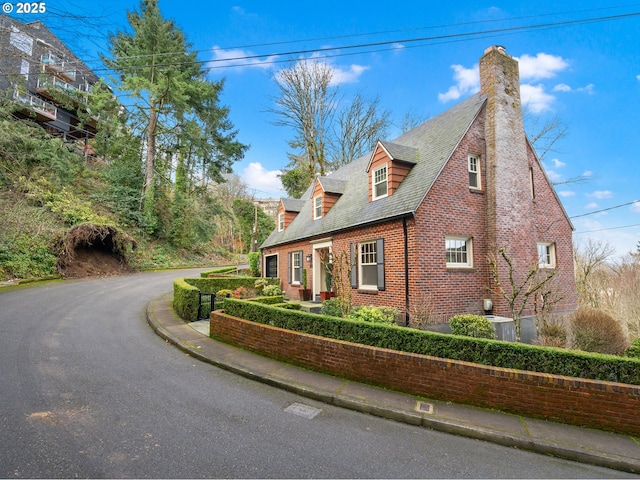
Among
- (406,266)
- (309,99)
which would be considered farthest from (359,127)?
(406,266)

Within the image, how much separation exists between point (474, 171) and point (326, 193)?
6.33 metres

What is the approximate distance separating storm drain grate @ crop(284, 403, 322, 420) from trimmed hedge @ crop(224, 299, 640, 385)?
1.49 metres

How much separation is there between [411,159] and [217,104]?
2387 cm

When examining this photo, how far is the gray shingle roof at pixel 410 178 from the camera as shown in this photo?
9492 mm

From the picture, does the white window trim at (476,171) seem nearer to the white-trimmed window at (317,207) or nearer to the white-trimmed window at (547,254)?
the white-trimmed window at (547,254)

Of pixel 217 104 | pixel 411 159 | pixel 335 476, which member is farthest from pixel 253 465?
pixel 217 104

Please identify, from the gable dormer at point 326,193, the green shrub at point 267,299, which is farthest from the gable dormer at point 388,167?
the green shrub at point 267,299

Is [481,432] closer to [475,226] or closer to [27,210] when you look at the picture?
[475,226]

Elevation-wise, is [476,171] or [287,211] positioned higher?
[287,211]

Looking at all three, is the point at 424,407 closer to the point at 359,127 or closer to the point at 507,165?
the point at 507,165

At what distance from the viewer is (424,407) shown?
14.2ft

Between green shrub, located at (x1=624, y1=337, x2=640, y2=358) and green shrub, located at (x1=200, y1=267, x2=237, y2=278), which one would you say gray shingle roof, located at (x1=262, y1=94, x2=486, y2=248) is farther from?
green shrub, located at (x1=200, y1=267, x2=237, y2=278)

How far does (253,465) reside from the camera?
9.97 feet

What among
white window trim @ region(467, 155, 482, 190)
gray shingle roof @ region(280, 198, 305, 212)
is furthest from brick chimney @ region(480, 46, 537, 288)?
gray shingle roof @ region(280, 198, 305, 212)
